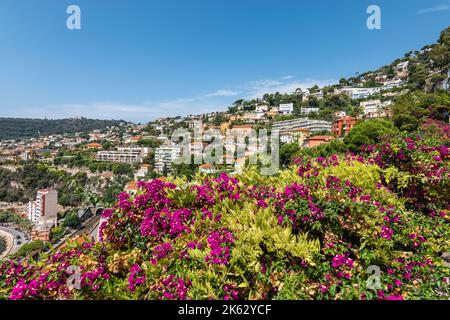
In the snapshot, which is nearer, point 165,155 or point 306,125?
point 165,155

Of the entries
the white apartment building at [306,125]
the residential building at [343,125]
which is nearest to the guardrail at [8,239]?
the residential building at [343,125]

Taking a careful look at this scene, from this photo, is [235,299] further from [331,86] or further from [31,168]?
[331,86]

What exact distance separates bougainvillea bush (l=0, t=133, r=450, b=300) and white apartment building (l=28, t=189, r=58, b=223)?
41.4 m

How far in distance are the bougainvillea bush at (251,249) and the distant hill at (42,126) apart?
124 meters

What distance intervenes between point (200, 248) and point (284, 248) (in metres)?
0.62

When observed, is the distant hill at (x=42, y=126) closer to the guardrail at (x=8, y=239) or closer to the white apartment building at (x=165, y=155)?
the guardrail at (x=8, y=239)

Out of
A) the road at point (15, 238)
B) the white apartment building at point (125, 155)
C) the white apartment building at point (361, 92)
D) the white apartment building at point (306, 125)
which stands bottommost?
the road at point (15, 238)

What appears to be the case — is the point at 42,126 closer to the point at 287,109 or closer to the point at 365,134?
the point at 287,109

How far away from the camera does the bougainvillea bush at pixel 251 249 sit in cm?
162

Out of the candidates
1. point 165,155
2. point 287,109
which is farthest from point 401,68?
point 165,155

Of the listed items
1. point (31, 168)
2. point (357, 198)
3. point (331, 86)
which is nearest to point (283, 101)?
point (331, 86)

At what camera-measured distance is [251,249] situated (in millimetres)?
1716

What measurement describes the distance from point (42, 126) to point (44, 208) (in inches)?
3589

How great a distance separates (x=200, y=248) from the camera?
1.80 metres
